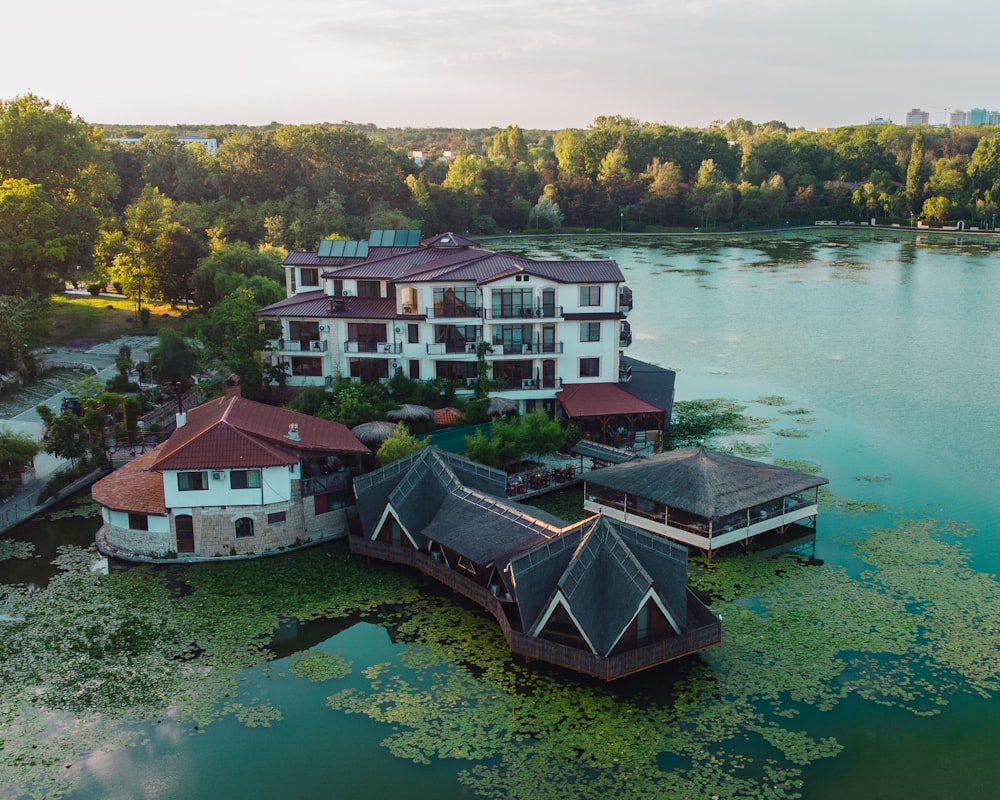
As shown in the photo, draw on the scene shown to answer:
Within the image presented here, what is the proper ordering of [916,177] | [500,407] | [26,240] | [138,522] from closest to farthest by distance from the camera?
1. [138,522]
2. [500,407]
3. [26,240]
4. [916,177]

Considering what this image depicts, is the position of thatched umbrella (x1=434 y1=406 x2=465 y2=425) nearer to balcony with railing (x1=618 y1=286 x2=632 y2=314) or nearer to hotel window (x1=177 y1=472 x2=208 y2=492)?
balcony with railing (x1=618 y1=286 x2=632 y2=314)

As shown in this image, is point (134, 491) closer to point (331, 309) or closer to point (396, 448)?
point (396, 448)

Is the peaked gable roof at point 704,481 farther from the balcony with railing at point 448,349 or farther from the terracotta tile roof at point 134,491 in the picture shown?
the terracotta tile roof at point 134,491

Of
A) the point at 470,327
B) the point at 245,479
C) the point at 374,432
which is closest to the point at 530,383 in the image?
the point at 470,327

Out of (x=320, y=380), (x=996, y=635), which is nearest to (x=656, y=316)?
(x=320, y=380)

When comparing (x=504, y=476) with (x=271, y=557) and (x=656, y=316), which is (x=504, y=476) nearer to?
(x=271, y=557)

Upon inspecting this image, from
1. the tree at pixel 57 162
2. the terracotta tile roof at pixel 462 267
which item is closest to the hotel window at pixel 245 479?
the terracotta tile roof at pixel 462 267
